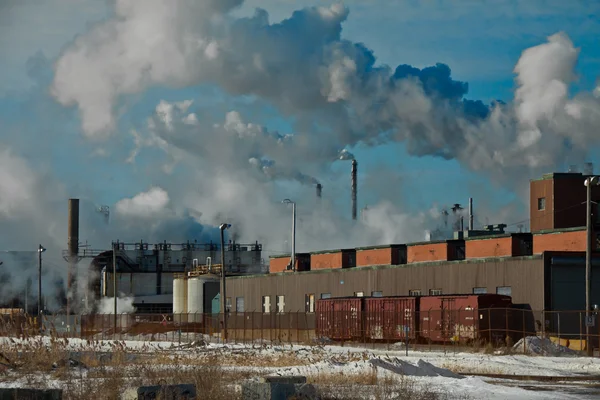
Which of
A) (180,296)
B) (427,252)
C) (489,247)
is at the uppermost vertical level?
(489,247)

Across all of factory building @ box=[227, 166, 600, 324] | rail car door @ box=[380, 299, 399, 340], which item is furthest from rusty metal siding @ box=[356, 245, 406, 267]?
rail car door @ box=[380, 299, 399, 340]

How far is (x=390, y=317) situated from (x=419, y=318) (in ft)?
7.13

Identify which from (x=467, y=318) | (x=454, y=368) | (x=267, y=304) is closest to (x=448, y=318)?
(x=467, y=318)

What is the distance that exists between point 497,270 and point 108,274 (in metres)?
64.7

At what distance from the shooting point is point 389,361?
2886cm

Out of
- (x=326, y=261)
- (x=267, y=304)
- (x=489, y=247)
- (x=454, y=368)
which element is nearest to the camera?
(x=454, y=368)

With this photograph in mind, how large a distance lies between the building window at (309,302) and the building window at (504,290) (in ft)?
63.8

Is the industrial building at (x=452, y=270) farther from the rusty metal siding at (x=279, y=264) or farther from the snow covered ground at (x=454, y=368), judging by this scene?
the snow covered ground at (x=454, y=368)

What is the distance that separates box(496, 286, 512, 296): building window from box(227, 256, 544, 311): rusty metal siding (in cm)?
20

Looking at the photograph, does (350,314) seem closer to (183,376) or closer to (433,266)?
(433,266)

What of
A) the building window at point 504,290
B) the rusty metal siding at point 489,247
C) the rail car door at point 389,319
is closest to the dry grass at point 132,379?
the building window at point 504,290

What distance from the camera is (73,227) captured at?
107750 millimetres

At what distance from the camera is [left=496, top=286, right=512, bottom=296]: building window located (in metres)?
52.7

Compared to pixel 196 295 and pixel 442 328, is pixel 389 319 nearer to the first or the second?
pixel 442 328
